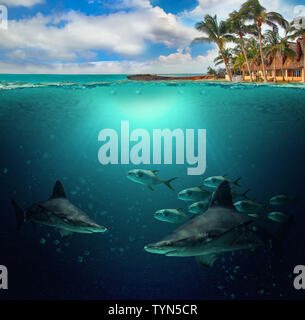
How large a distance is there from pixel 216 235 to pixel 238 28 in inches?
206

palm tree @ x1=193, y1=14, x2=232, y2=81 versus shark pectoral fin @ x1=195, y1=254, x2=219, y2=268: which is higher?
palm tree @ x1=193, y1=14, x2=232, y2=81

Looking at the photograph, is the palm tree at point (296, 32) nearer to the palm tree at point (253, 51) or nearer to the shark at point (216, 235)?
the palm tree at point (253, 51)

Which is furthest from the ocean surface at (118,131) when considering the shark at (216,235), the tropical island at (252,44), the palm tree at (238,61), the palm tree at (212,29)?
the palm tree at (212,29)

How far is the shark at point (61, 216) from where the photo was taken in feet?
12.2

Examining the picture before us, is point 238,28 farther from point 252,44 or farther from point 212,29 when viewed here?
point 252,44

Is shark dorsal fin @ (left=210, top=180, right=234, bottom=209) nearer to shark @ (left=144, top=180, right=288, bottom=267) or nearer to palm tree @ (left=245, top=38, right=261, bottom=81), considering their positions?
shark @ (left=144, top=180, right=288, bottom=267)

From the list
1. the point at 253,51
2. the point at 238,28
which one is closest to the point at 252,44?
the point at 253,51

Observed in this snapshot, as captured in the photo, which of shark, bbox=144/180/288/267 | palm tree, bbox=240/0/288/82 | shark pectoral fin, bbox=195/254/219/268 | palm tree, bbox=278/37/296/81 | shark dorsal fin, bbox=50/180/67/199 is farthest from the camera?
palm tree, bbox=278/37/296/81

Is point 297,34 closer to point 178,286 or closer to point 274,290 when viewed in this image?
point 274,290

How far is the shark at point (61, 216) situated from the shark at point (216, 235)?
1219 mm

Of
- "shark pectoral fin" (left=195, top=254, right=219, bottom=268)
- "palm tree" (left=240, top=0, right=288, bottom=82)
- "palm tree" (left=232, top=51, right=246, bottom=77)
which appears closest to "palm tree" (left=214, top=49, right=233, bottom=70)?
"palm tree" (left=232, top=51, right=246, bottom=77)

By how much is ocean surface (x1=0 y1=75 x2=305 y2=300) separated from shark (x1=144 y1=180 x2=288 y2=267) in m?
1.00

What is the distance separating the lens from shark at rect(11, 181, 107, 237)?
3.72m
